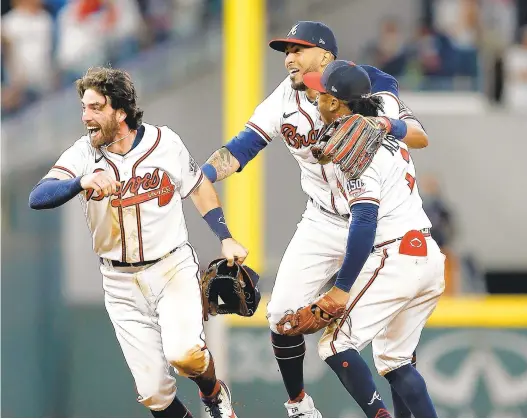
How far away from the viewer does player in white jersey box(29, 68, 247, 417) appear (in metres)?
7.06

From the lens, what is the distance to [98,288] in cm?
1368

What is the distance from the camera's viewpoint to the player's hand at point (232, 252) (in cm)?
715

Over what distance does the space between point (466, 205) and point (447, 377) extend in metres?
3.22

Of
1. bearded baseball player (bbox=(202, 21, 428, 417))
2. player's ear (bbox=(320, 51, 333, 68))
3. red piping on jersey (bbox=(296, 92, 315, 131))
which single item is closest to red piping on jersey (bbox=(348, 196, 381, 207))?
bearded baseball player (bbox=(202, 21, 428, 417))

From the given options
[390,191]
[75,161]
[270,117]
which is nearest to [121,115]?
[75,161]

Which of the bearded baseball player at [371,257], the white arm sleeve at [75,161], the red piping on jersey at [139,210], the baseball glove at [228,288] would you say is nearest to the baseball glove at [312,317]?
the bearded baseball player at [371,257]

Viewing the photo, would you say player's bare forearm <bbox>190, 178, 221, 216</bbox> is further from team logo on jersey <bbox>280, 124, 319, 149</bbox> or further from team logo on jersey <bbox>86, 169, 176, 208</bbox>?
team logo on jersey <bbox>280, 124, 319, 149</bbox>

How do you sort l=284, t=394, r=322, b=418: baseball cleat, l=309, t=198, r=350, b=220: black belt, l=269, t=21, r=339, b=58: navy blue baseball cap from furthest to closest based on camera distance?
l=284, t=394, r=322, b=418: baseball cleat < l=309, t=198, r=350, b=220: black belt < l=269, t=21, r=339, b=58: navy blue baseball cap

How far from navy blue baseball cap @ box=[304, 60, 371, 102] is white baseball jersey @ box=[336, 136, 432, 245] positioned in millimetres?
325

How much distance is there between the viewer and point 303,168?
7.59m

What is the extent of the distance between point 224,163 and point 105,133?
794 millimetres

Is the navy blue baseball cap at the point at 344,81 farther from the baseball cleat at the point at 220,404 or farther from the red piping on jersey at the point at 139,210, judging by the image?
the baseball cleat at the point at 220,404

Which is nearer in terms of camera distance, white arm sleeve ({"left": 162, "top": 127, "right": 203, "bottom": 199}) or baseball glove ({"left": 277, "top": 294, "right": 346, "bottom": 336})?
baseball glove ({"left": 277, "top": 294, "right": 346, "bottom": 336})

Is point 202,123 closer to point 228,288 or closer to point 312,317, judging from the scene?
point 228,288
